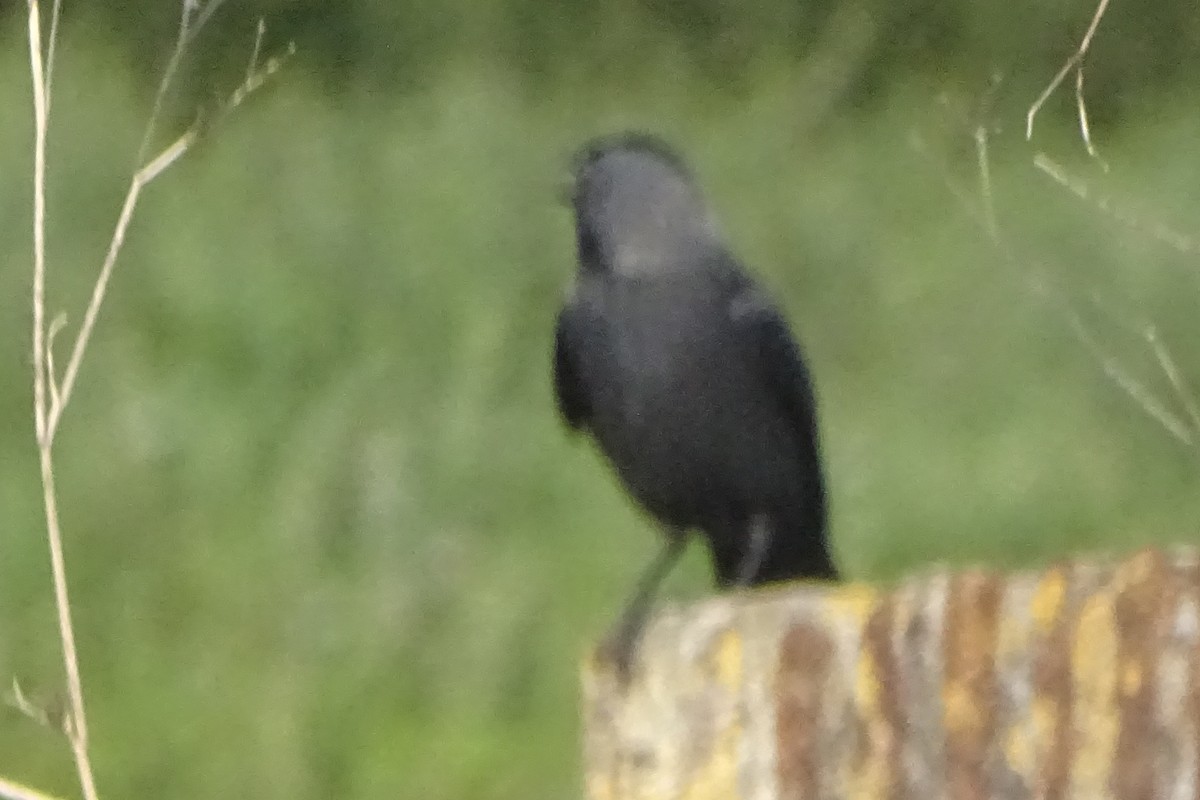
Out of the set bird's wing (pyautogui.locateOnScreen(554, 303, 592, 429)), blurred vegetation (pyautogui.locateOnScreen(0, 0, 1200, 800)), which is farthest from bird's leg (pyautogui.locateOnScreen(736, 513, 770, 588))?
blurred vegetation (pyautogui.locateOnScreen(0, 0, 1200, 800))

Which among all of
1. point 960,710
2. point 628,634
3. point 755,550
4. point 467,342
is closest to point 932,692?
point 960,710

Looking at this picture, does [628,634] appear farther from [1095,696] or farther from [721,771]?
[1095,696]

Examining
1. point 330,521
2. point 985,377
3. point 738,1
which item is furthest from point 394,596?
point 738,1

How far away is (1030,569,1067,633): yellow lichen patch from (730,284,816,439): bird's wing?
93 centimetres

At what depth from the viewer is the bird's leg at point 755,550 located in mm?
1838

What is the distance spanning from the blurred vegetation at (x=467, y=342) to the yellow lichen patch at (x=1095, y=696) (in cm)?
170

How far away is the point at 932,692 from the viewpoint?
2.87ft

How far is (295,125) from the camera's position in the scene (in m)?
3.54

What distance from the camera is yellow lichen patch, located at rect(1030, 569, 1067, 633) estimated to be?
833mm

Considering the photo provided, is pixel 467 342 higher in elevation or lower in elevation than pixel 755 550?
higher

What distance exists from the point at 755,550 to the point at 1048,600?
1021 mm

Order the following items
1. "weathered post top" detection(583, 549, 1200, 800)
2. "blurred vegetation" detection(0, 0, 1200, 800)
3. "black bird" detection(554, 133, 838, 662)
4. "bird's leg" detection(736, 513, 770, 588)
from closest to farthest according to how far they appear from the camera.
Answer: "weathered post top" detection(583, 549, 1200, 800)
"black bird" detection(554, 133, 838, 662)
"bird's leg" detection(736, 513, 770, 588)
"blurred vegetation" detection(0, 0, 1200, 800)

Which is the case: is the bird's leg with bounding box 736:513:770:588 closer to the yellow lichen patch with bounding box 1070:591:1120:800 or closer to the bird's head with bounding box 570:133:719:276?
the bird's head with bounding box 570:133:719:276

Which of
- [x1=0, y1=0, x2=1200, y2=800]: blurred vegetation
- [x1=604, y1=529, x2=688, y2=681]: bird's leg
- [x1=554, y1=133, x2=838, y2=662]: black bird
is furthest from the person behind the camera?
[x1=0, y1=0, x2=1200, y2=800]: blurred vegetation
